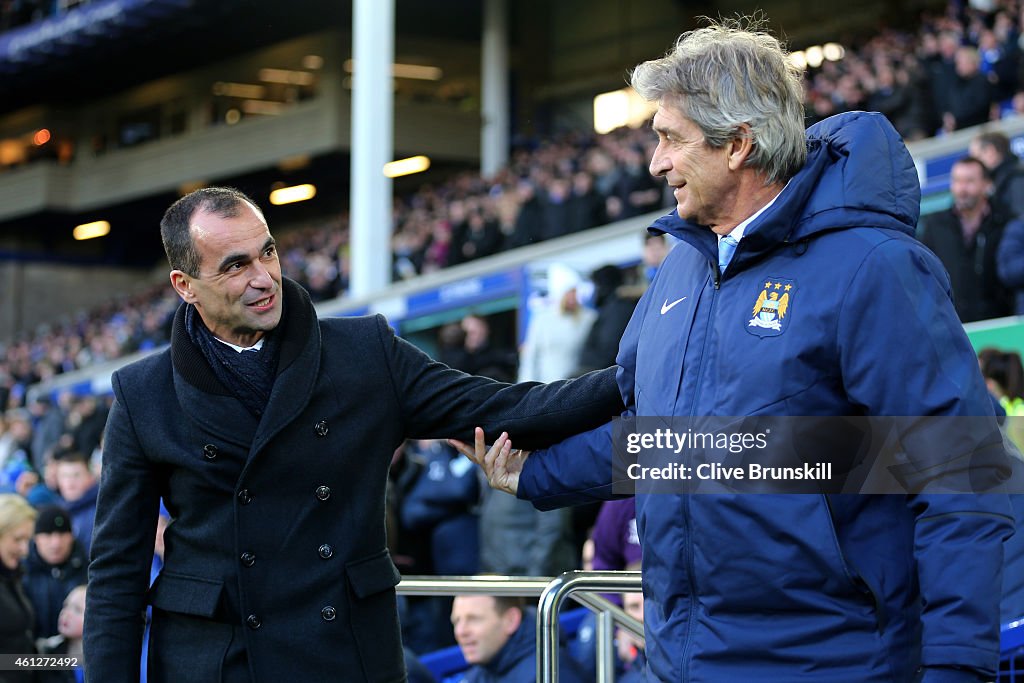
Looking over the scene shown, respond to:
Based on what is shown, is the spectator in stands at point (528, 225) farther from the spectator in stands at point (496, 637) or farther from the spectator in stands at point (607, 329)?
the spectator in stands at point (496, 637)

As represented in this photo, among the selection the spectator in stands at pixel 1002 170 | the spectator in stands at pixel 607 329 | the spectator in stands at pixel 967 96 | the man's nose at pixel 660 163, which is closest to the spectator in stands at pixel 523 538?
the spectator in stands at pixel 607 329

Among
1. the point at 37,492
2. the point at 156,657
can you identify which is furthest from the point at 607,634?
the point at 37,492

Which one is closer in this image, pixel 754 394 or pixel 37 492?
pixel 754 394

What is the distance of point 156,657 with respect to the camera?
2.84 m

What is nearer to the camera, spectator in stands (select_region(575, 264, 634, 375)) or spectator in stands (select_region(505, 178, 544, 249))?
spectator in stands (select_region(575, 264, 634, 375))

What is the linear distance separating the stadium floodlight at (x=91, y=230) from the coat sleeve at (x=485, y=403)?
3669 centimetres

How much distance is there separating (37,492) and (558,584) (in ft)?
16.9

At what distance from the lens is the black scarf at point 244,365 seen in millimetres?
2875

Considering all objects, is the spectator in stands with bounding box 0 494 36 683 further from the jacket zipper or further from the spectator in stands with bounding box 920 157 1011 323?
the spectator in stands with bounding box 920 157 1011 323

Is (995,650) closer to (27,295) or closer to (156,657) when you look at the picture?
(156,657)

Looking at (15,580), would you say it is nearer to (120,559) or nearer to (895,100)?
(120,559)

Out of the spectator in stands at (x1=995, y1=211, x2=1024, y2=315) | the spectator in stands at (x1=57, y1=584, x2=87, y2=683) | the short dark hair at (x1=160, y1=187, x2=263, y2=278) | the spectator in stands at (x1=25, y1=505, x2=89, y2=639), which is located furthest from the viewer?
the spectator in stands at (x1=995, y1=211, x2=1024, y2=315)

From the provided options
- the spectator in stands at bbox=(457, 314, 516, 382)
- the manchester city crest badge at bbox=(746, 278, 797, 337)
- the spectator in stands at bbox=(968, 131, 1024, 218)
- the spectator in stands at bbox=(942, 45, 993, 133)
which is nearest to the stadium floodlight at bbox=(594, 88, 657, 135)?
the spectator in stands at bbox=(942, 45, 993, 133)

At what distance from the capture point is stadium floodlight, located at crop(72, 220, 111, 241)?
3822 centimetres
